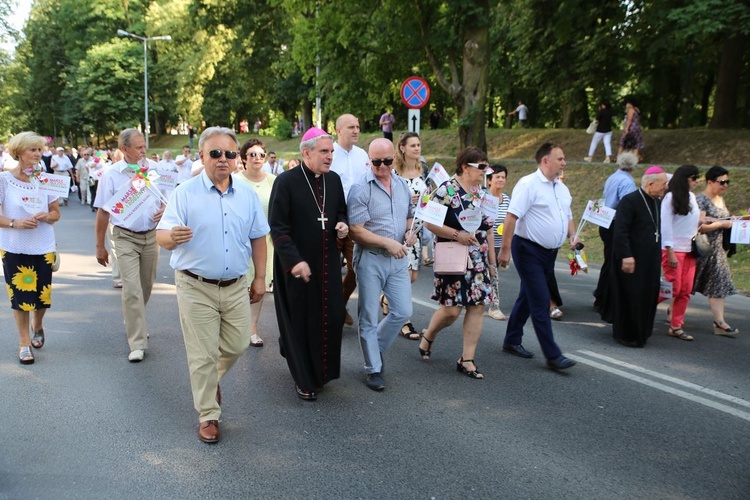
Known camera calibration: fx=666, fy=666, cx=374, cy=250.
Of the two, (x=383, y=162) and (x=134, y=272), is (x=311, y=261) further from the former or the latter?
(x=134, y=272)

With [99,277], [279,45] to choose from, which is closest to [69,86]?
[279,45]

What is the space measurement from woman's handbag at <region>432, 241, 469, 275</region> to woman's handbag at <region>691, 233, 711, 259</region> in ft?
10.1

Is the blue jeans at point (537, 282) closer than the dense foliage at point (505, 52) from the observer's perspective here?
Yes

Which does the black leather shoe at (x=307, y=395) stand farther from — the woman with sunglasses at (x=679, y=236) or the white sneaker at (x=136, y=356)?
the woman with sunglasses at (x=679, y=236)

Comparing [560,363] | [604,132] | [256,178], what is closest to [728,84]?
[604,132]

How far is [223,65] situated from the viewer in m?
51.8

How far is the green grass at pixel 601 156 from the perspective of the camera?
1343 centimetres

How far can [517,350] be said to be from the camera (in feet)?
20.5

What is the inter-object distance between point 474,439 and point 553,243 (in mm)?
2164

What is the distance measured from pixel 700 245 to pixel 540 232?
7.73ft

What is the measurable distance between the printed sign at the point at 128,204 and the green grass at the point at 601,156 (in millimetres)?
7960

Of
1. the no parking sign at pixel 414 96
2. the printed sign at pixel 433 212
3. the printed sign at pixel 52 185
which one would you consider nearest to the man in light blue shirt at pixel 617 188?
the printed sign at pixel 433 212

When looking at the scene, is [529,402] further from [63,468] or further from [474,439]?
[63,468]

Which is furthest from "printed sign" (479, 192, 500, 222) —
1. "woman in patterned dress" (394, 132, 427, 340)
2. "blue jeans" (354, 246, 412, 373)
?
"woman in patterned dress" (394, 132, 427, 340)
